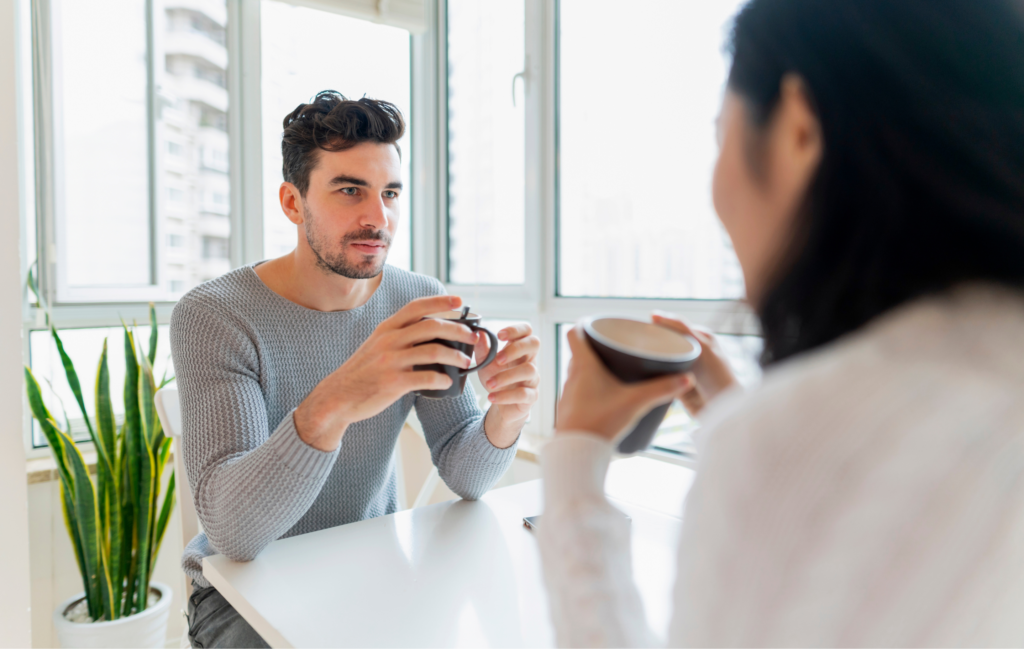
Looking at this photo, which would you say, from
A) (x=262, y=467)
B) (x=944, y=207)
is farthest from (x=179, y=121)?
(x=944, y=207)

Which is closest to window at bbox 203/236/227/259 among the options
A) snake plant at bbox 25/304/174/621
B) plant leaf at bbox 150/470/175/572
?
snake plant at bbox 25/304/174/621

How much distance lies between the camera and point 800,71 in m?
0.45

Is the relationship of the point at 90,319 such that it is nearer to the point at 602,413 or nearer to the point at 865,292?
the point at 602,413

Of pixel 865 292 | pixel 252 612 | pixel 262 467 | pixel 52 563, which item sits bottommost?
pixel 52 563

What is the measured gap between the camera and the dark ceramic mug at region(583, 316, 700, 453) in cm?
53

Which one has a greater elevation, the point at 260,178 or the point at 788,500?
the point at 260,178

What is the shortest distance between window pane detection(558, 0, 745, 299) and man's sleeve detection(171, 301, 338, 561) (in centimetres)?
104

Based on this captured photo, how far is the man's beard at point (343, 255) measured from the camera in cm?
134

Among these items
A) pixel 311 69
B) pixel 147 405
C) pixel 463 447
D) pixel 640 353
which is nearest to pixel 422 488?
pixel 463 447

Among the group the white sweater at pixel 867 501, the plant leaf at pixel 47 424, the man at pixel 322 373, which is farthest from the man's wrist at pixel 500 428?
the plant leaf at pixel 47 424

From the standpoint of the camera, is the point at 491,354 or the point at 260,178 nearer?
the point at 491,354

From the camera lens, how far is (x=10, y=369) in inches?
45.4

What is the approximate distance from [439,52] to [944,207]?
2709 millimetres

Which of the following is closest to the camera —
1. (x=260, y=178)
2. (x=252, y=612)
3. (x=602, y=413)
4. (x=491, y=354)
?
(x=602, y=413)
